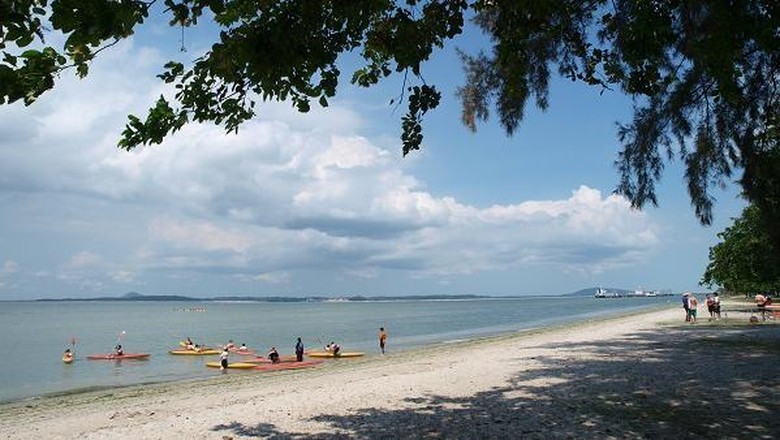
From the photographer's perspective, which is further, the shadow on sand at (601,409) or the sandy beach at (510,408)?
the sandy beach at (510,408)

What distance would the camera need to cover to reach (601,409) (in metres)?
9.48

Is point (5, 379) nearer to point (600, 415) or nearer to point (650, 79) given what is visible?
point (600, 415)

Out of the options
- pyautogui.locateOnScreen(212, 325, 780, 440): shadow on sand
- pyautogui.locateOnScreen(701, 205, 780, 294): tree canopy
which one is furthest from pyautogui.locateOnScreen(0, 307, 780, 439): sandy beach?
pyautogui.locateOnScreen(701, 205, 780, 294): tree canopy

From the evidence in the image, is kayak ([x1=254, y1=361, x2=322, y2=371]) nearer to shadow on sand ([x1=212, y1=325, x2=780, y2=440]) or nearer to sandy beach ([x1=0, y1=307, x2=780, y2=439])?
sandy beach ([x1=0, y1=307, x2=780, y2=439])

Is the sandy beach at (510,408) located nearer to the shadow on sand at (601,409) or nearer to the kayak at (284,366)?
the shadow on sand at (601,409)

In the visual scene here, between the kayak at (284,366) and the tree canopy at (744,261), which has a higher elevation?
the tree canopy at (744,261)

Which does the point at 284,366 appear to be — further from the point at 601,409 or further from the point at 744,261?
the point at 744,261

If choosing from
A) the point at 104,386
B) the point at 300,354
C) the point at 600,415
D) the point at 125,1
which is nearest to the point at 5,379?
the point at 104,386

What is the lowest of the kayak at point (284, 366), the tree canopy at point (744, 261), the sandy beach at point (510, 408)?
the kayak at point (284, 366)

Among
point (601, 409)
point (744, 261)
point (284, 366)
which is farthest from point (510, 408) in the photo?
point (744, 261)

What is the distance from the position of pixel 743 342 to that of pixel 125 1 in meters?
21.2

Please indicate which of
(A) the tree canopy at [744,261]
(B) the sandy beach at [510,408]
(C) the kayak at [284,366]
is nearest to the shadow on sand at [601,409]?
(B) the sandy beach at [510,408]

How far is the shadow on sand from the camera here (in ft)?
26.9

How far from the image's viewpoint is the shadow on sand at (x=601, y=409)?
8188 millimetres
